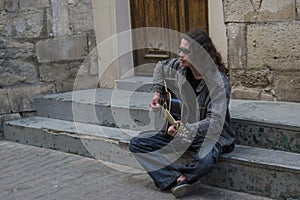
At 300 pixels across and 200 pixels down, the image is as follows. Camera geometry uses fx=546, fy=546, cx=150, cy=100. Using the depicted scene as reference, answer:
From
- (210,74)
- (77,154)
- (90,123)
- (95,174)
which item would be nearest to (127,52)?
(90,123)

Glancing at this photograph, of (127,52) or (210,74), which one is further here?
(127,52)

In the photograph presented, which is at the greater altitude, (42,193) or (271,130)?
(271,130)

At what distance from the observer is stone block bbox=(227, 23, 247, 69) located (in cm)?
468

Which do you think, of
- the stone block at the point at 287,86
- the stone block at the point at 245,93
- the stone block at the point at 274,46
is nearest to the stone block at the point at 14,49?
the stone block at the point at 245,93

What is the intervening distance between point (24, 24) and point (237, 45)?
7.39 feet

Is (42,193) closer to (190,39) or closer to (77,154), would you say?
(77,154)

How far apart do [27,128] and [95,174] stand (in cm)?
130

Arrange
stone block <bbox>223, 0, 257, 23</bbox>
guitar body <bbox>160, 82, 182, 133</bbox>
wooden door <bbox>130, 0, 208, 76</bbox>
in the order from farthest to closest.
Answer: wooden door <bbox>130, 0, 208, 76</bbox> < stone block <bbox>223, 0, 257, 23</bbox> < guitar body <bbox>160, 82, 182, 133</bbox>

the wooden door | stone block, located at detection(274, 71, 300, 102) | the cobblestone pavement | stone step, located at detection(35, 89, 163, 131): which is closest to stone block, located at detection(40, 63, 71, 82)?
stone step, located at detection(35, 89, 163, 131)

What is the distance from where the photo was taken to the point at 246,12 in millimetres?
4602

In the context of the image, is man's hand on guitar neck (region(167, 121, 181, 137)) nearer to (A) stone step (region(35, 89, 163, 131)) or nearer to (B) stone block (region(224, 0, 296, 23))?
(A) stone step (region(35, 89, 163, 131))

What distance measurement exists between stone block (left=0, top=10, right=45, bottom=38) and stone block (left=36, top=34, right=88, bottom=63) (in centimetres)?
14

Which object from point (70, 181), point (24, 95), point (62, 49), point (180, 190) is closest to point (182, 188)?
point (180, 190)

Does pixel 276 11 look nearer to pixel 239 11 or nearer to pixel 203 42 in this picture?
pixel 239 11
